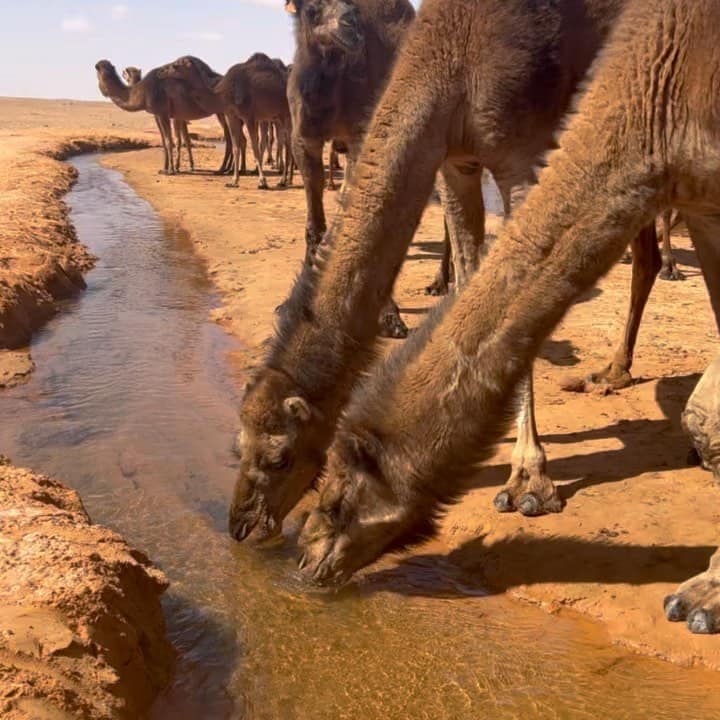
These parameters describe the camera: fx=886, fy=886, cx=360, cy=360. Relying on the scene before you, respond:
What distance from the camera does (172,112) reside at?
2670 centimetres

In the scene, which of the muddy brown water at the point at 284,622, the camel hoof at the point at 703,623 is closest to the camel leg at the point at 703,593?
the camel hoof at the point at 703,623

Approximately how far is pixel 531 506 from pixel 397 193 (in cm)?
186

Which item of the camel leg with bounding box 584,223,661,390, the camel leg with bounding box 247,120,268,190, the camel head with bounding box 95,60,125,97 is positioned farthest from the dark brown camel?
the camel head with bounding box 95,60,125,97

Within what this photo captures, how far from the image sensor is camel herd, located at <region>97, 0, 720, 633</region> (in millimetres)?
3180

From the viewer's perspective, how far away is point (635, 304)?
668cm

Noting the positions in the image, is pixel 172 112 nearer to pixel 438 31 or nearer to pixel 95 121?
pixel 438 31

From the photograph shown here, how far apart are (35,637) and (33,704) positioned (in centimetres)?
A: 32

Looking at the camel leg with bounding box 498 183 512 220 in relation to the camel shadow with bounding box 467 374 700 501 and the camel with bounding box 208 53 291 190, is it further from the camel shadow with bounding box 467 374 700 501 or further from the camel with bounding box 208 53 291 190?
the camel with bounding box 208 53 291 190

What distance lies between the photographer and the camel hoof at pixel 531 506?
4887 millimetres

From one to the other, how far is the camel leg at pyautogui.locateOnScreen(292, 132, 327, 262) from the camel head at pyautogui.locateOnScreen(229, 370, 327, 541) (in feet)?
15.1

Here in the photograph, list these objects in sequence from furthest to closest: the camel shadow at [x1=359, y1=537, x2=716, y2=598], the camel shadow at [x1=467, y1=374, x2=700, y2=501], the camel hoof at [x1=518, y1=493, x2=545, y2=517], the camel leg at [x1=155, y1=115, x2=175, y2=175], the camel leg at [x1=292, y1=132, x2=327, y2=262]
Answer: the camel leg at [x1=155, y1=115, x2=175, y2=175]
the camel leg at [x1=292, y1=132, x2=327, y2=262]
the camel shadow at [x1=467, y1=374, x2=700, y2=501]
the camel hoof at [x1=518, y1=493, x2=545, y2=517]
the camel shadow at [x1=359, y1=537, x2=716, y2=598]

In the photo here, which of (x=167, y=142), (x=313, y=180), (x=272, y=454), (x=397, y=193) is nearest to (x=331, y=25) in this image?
(x=313, y=180)

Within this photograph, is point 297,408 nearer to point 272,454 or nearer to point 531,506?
point 272,454

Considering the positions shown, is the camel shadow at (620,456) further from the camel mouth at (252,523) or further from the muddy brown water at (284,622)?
the camel mouth at (252,523)
